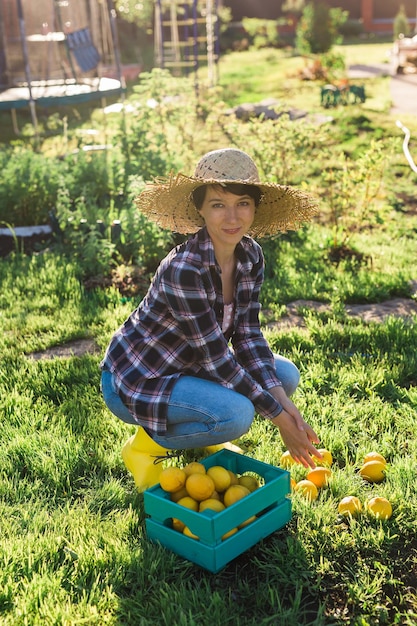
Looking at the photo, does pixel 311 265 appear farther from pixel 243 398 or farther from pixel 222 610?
pixel 222 610

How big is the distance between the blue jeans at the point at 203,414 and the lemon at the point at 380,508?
1.80 feet

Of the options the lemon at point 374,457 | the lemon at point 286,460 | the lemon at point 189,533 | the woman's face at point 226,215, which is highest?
the woman's face at point 226,215

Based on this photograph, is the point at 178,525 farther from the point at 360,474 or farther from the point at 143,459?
the point at 360,474

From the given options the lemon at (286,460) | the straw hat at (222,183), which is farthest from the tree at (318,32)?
the lemon at (286,460)

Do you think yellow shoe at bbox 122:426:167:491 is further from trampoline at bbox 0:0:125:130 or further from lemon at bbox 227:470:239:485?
trampoline at bbox 0:0:125:130

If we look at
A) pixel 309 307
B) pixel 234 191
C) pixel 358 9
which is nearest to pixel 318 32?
pixel 358 9

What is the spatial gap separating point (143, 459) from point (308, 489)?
682 mm

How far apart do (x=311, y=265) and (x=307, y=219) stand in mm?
2492

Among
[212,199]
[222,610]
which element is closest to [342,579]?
[222,610]

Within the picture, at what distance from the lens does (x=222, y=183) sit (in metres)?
2.83

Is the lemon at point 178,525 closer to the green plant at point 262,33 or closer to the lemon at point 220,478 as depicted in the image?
the lemon at point 220,478

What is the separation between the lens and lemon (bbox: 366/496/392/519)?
112 inches

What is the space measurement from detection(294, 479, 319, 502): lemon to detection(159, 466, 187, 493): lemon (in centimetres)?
49

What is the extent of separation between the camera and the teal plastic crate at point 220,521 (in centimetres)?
257
